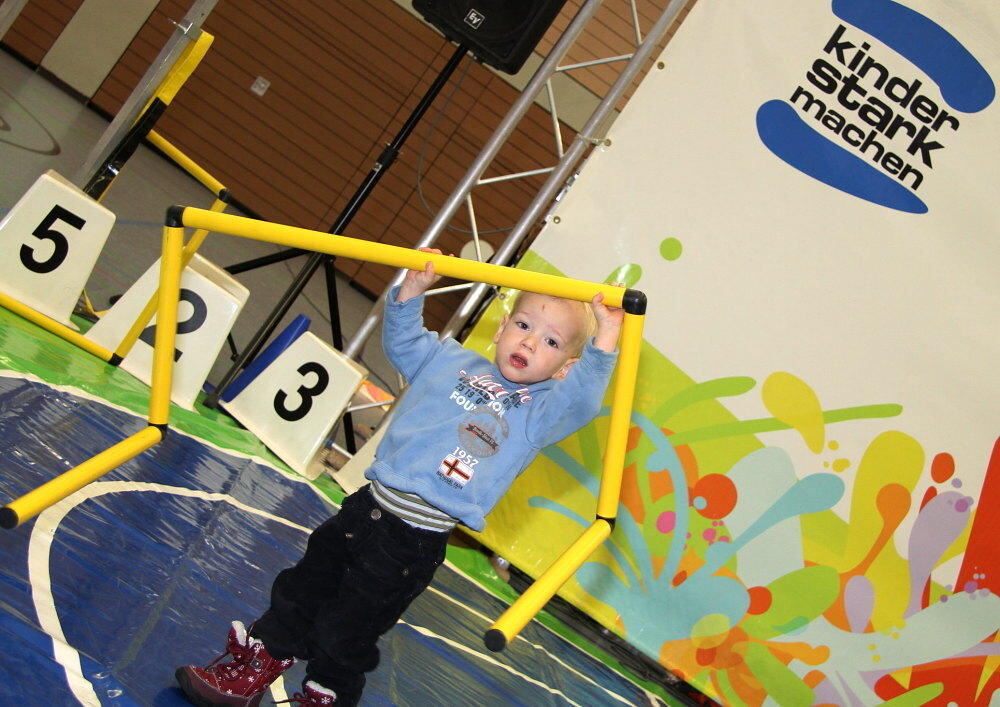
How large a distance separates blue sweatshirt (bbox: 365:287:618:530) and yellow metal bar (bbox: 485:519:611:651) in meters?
0.20

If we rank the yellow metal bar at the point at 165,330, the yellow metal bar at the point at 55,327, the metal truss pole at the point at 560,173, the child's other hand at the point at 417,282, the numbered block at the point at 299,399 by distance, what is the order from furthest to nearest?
the metal truss pole at the point at 560,173, the numbered block at the point at 299,399, the yellow metal bar at the point at 55,327, the yellow metal bar at the point at 165,330, the child's other hand at the point at 417,282

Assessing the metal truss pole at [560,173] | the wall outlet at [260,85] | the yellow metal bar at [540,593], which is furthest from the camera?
the wall outlet at [260,85]

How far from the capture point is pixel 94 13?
941 centimetres

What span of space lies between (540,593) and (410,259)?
2.45ft

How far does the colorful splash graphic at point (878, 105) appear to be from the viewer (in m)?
3.74

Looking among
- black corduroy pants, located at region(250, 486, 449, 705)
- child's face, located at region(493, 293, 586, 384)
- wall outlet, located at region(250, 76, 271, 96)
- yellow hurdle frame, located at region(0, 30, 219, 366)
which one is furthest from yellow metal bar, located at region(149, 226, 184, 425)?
wall outlet, located at region(250, 76, 271, 96)

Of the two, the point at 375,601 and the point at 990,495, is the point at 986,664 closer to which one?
the point at 990,495

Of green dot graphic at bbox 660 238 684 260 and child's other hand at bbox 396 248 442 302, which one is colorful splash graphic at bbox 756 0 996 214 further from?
child's other hand at bbox 396 248 442 302

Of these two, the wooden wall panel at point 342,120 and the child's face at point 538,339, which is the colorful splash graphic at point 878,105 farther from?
the wooden wall panel at point 342,120

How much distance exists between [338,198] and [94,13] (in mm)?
3002

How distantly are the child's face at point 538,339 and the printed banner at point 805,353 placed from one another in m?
1.86

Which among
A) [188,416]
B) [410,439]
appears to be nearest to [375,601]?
[410,439]

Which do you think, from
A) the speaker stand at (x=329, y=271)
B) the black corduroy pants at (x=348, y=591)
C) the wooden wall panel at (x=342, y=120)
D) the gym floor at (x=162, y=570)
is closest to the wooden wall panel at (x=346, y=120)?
the wooden wall panel at (x=342, y=120)

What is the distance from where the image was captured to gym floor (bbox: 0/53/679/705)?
1857mm
